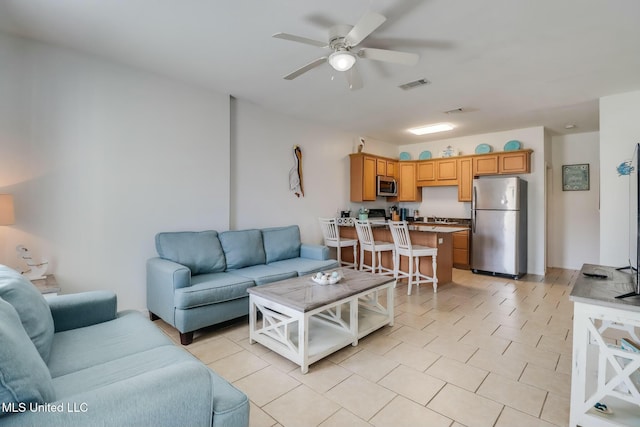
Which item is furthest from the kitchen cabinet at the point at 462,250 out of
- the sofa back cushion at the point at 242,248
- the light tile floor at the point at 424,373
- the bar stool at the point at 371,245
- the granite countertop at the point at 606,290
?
the sofa back cushion at the point at 242,248

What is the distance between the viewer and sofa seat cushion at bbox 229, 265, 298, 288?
10.3 ft

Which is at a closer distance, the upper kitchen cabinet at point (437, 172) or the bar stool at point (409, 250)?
the bar stool at point (409, 250)

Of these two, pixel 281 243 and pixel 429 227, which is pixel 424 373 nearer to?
pixel 281 243

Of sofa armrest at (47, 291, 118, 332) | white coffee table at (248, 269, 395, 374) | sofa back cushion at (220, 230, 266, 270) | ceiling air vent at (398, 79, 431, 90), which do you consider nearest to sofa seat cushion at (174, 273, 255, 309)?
white coffee table at (248, 269, 395, 374)

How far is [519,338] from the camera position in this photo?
2.78 m

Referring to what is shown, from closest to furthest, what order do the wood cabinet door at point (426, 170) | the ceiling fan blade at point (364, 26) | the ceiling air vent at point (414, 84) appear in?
the ceiling fan blade at point (364, 26)
the ceiling air vent at point (414, 84)
the wood cabinet door at point (426, 170)

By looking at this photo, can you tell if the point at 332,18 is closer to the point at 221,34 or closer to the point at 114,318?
the point at 221,34

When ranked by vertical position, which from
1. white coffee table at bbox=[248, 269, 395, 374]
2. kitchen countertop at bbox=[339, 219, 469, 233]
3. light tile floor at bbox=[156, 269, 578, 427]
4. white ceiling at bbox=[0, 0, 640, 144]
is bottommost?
light tile floor at bbox=[156, 269, 578, 427]

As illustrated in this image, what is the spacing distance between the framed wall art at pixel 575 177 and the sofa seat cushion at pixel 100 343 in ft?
22.6

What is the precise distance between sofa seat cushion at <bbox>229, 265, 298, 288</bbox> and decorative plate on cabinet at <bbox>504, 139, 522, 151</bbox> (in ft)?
15.1

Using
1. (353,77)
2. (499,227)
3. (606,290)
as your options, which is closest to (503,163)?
(499,227)

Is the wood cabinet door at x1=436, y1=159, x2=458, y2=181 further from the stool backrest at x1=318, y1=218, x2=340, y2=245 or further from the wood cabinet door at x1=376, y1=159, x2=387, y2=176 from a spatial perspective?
the stool backrest at x1=318, y1=218, x2=340, y2=245

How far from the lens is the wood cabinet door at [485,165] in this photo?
219 inches

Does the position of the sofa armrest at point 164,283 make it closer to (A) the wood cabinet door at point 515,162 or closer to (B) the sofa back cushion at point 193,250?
(B) the sofa back cushion at point 193,250
